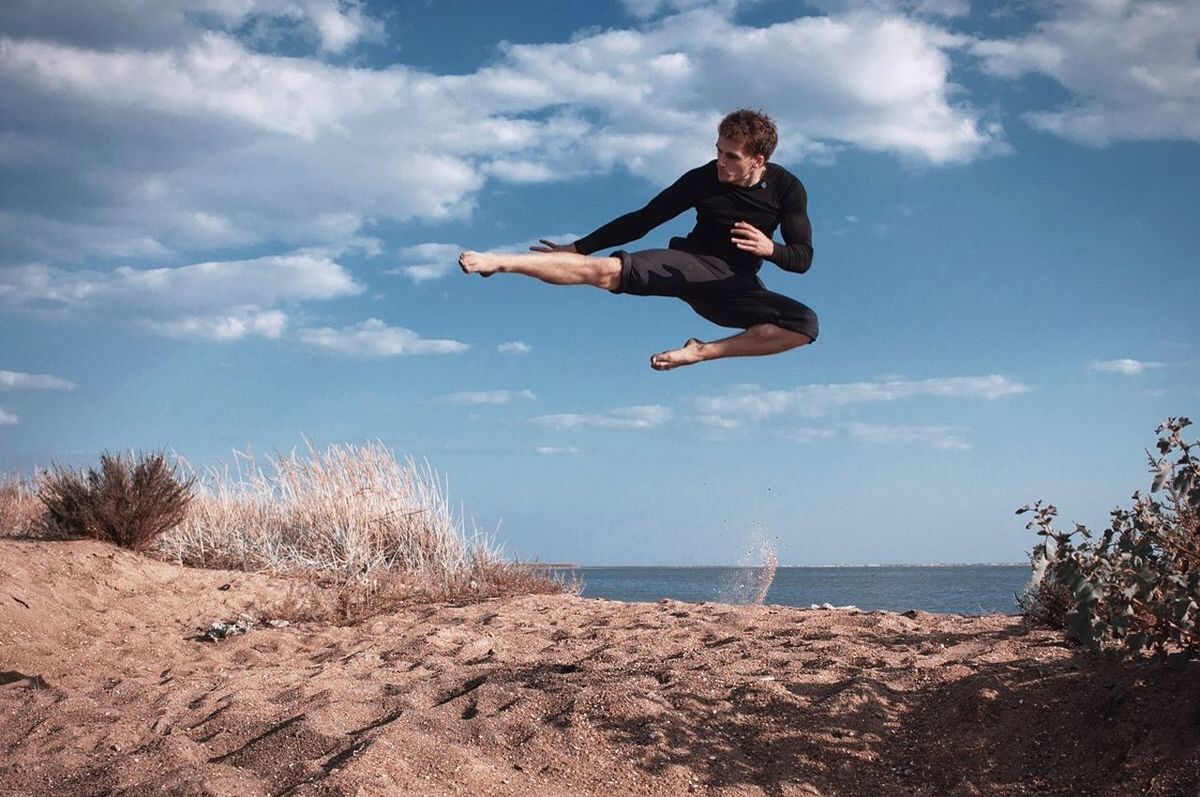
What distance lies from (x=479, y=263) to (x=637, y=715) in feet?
6.53

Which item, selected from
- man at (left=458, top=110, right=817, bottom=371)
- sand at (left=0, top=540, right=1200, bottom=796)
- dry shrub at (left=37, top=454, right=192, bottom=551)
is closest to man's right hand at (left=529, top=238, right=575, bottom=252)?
man at (left=458, top=110, right=817, bottom=371)

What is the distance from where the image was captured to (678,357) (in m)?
5.05

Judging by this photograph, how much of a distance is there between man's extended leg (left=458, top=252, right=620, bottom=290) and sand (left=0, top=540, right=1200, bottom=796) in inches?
71.5

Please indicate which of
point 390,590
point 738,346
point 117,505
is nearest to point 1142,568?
point 738,346

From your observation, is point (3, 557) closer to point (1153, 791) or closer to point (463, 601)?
point (463, 601)

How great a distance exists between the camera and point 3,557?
26.2 feet

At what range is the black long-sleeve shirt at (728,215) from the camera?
4.87m

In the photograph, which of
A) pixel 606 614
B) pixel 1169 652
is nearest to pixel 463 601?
pixel 606 614

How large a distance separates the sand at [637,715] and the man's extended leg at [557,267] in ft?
5.96

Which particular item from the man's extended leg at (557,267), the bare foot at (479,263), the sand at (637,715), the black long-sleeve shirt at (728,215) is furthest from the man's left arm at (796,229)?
the sand at (637,715)

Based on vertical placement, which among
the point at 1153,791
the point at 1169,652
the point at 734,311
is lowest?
the point at 1153,791

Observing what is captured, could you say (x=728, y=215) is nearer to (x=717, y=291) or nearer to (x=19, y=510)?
(x=717, y=291)

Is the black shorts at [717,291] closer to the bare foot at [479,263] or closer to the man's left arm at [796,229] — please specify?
the man's left arm at [796,229]

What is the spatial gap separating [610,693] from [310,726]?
1.29 metres
